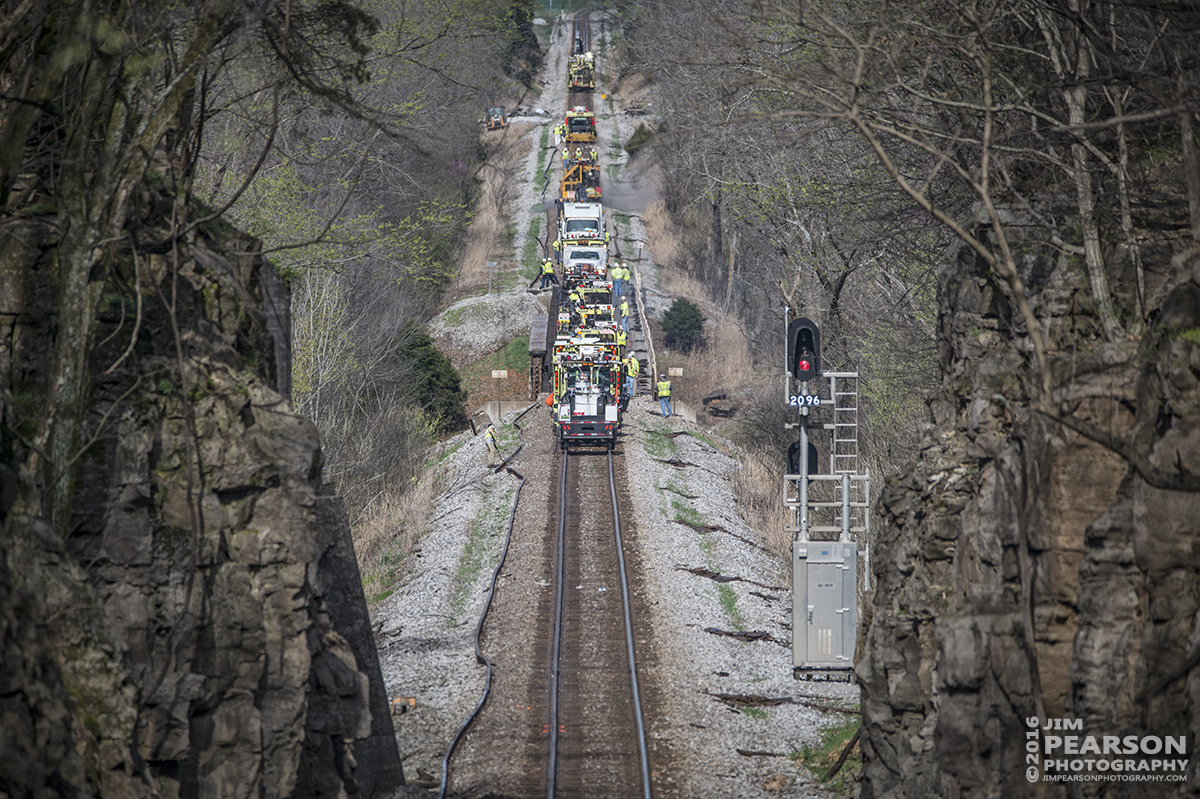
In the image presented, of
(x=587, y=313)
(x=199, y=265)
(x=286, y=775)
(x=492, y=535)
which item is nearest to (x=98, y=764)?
(x=286, y=775)

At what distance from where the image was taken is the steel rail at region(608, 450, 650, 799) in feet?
44.1

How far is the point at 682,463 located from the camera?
30.6 meters

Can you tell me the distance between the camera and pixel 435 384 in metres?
36.9

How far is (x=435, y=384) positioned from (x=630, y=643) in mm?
20609

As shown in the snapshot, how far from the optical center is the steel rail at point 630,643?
13438 millimetres

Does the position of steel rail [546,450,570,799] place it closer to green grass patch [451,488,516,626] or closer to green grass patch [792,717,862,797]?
green grass patch [451,488,516,626]

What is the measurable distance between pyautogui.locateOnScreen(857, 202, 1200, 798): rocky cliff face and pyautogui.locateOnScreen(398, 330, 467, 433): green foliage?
24899 mm

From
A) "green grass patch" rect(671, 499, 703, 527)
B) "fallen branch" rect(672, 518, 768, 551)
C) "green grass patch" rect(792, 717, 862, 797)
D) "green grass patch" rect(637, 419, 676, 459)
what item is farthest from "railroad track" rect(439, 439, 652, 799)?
"green grass patch" rect(637, 419, 676, 459)

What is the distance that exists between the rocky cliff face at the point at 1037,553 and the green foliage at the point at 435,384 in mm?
24899

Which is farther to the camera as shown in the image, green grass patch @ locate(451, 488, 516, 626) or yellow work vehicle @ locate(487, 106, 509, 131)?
yellow work vehicle @ locate(487, 106, 509, 131)

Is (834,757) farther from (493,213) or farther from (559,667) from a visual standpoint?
(493,213)

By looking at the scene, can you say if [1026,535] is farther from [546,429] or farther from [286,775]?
[546,429]

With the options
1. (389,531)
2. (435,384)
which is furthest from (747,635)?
(435,384)

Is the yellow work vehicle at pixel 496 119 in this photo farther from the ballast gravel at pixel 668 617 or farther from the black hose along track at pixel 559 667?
the black hose along track at pixel 559 667
